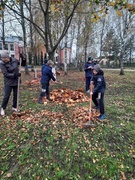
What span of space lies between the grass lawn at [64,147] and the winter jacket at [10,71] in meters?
1.09

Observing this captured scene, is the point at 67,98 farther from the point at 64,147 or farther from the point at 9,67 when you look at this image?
the point at 64,147

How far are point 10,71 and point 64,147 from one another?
2.79 metres

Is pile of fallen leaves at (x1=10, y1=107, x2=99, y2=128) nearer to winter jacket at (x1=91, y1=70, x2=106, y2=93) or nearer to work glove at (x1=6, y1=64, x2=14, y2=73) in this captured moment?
winter jacket at (x1=91, y1=70, x2=106, y2=93)

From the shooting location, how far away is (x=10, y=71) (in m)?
4.63

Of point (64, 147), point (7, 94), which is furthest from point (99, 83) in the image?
point (7, 94)

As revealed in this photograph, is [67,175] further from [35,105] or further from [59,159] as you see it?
[35,105]

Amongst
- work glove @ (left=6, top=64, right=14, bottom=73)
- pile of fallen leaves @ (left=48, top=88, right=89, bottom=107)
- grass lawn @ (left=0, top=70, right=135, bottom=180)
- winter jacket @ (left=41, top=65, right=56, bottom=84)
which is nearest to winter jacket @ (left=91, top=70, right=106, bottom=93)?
grass lawn @ (left=0, top=70, right=135, bottom=180)

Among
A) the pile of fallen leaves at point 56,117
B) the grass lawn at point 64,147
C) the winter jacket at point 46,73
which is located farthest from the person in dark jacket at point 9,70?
the winter jacket at point 46,73

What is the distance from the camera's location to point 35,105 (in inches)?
232

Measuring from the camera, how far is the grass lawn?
2.70 meters

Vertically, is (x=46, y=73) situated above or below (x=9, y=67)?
below

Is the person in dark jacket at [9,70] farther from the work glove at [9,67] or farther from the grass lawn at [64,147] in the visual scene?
the grass lawn at [64,147]

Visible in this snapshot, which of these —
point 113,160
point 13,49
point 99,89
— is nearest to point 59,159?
point 113,160

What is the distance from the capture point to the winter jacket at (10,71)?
455cm
